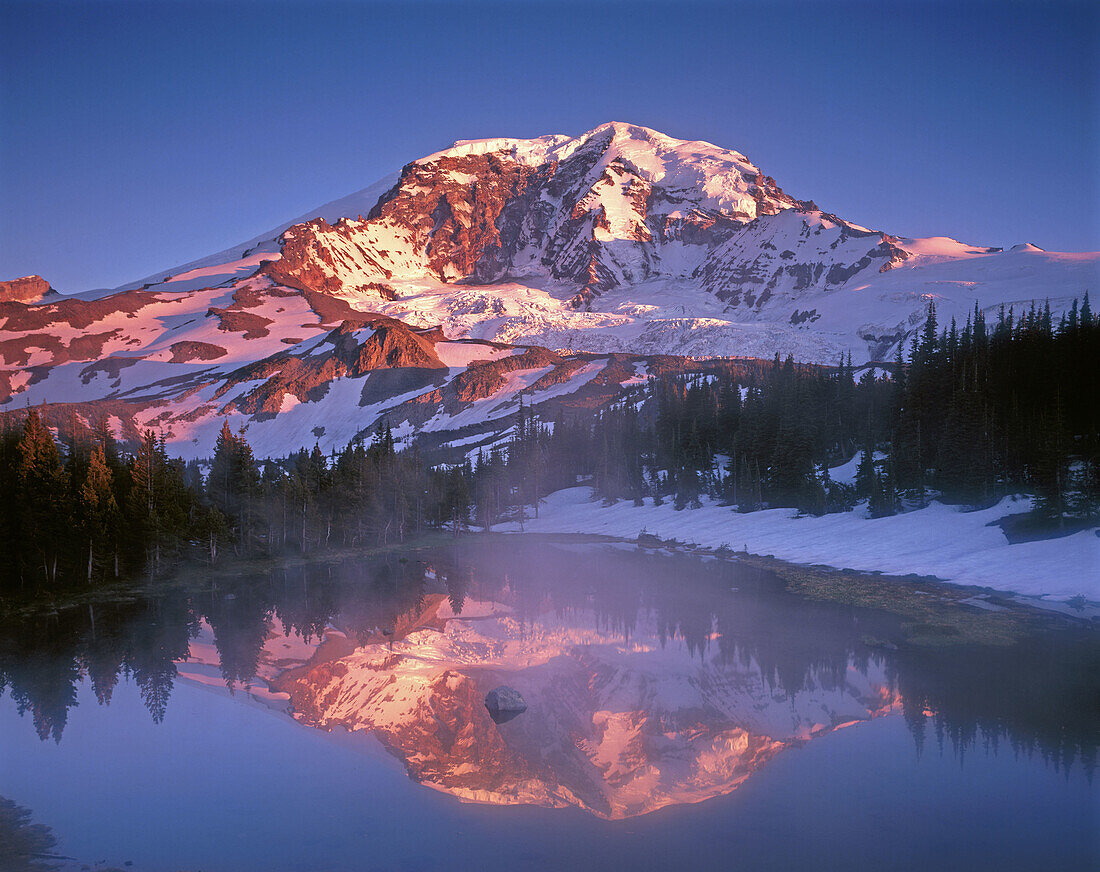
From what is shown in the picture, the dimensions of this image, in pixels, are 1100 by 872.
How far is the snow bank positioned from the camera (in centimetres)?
4109

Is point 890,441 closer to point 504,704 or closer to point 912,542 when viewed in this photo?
point 912,542

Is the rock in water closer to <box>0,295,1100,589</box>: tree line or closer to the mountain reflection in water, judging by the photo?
the mountain reflection in water

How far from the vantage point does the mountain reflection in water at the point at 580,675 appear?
21125 millimetres

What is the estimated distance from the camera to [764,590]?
152 ft

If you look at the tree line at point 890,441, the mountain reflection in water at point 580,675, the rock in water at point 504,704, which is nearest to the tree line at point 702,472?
the tree line at point 890,441

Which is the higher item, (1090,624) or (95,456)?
(95,456)

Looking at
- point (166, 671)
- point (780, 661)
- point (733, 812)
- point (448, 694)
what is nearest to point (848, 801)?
point (733, 812)

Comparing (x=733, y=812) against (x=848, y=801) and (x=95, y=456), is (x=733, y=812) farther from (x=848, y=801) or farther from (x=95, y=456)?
(x=95, y=456)

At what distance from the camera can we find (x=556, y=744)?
22.3 metres

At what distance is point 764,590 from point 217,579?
125 ft

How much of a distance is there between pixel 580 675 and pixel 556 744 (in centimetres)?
794

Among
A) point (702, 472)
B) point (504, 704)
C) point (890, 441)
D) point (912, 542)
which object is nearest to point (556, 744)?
point (504, 704)

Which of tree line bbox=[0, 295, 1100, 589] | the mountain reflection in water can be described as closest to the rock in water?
the mountain reflection in water

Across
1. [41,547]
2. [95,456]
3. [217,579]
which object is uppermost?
[95,456]
